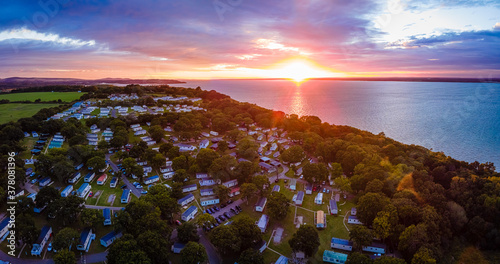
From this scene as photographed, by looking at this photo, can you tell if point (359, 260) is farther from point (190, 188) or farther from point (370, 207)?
point (190, 188)

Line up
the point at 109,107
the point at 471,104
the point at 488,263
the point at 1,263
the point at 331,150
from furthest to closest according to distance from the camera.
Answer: the point at 471,104, the point at 109,107, the point at 331,150, the point at 488,263, the point at 1,263

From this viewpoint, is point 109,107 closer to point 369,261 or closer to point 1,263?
point 1,263

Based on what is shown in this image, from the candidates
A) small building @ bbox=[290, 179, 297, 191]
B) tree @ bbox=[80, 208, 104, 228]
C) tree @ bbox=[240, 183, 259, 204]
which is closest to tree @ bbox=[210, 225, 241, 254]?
tree @ bbox=[240, 183, 259, 204]

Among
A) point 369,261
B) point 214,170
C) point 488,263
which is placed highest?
point 214,170

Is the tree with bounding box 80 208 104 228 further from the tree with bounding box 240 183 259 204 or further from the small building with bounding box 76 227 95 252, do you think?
the tree with bounding box 240 183 259 204

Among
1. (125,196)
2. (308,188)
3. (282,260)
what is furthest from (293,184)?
(125,196)

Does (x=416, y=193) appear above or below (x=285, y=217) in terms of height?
above

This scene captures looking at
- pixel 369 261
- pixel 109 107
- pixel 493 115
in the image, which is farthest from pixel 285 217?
pixel 493 115

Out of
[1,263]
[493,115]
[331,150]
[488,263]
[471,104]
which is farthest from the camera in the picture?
[471,104]
